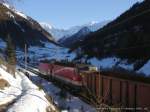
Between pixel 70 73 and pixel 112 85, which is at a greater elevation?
pixel 70 73

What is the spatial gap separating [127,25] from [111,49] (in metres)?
8.02

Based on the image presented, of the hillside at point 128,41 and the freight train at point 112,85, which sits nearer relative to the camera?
the freight train at point 112,85

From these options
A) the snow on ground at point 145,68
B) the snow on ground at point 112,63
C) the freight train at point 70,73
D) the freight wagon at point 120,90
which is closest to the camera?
the freight wagon at point 120,90

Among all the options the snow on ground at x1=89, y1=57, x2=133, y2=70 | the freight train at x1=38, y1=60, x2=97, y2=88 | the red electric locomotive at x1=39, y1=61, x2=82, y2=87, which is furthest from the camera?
the snow on ground at x1=89, y1=57, x2=133, y2=70

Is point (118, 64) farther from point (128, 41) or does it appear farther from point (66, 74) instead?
point (66, 74)

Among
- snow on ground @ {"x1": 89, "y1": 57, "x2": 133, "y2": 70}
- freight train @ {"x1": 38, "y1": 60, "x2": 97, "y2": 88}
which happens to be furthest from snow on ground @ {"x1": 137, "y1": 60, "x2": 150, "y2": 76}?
freight train @ {"x1": 38, "y1": 60, "x2": 97, "y2": 88}

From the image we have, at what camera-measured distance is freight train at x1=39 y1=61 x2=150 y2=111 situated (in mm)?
24406

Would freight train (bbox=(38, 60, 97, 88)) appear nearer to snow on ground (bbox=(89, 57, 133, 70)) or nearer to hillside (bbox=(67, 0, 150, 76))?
hillside (bbox=(67, 0, 150, 76))

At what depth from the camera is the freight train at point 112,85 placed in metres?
24.4

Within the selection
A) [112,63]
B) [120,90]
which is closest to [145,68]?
[112,63]

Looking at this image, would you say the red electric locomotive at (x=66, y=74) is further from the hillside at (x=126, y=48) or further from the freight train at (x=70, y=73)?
the hillside at (x=126, y=48)

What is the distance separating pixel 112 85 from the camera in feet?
101

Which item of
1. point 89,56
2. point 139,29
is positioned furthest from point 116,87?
point 89,56

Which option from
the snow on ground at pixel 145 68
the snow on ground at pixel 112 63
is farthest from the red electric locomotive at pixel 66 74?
the snow on ground at pixel 145 68
